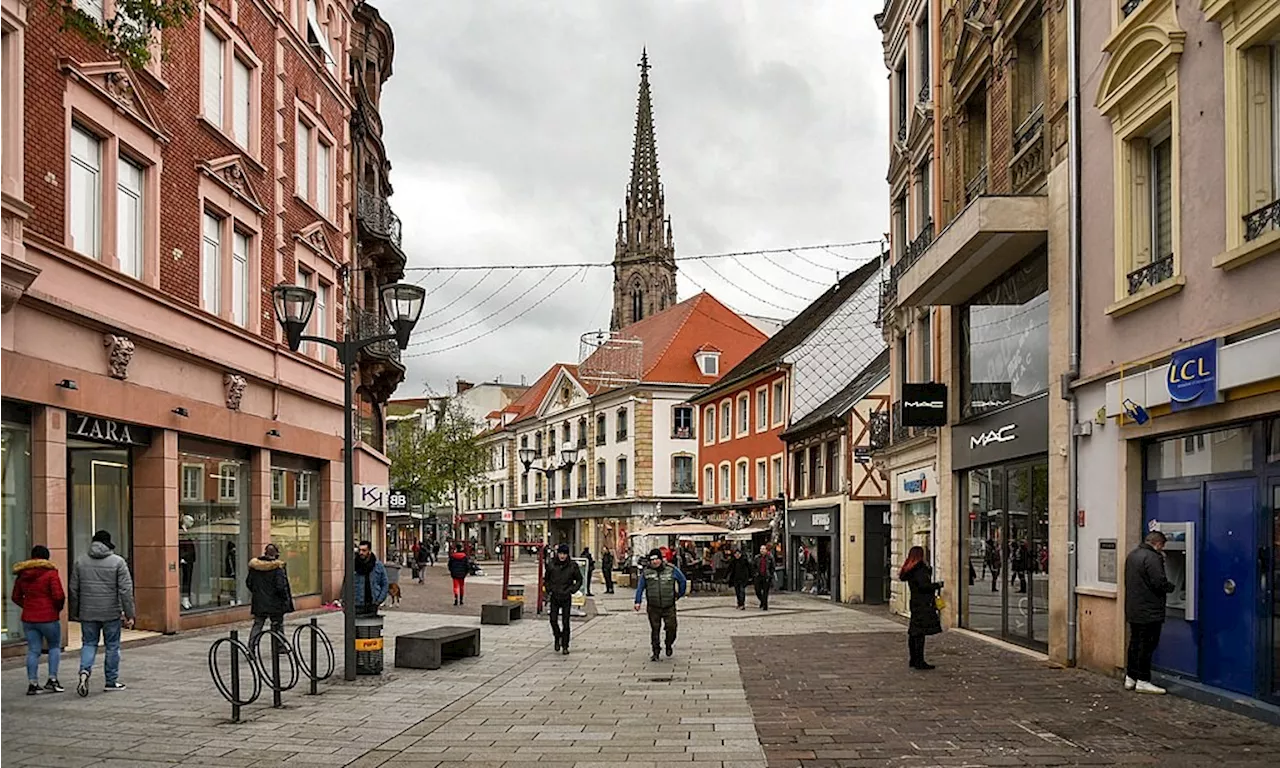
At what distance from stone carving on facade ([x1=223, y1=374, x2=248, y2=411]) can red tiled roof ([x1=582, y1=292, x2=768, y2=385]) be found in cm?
4838

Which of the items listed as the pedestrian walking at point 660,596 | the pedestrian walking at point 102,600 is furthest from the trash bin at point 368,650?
the pedestrian walking at point 660,596

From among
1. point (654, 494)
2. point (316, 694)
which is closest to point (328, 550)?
point (316, 694)

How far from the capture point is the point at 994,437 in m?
19.8

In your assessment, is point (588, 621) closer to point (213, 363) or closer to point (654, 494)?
point (213, 363)

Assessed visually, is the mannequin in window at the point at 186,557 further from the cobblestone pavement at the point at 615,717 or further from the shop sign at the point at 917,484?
the shop sign at the point at 917,484

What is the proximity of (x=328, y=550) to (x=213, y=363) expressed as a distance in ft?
26.5

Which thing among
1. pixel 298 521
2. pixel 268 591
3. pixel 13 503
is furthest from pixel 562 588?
pixel 298 521

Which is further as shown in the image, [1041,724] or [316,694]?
[316,694]

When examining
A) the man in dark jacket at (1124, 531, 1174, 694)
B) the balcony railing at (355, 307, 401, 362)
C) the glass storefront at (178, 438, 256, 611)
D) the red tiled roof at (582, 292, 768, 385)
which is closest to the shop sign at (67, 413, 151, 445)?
the glass storefront at (178, 438, 256, 611)

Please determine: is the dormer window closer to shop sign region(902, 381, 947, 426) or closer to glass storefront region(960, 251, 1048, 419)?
shop sign region(902, 381, 947, 426)

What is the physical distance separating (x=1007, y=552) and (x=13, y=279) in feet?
46.3

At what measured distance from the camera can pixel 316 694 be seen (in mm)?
13633

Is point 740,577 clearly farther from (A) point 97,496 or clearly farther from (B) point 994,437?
(A) point 97,496

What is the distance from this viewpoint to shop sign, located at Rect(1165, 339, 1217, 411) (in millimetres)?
12133
